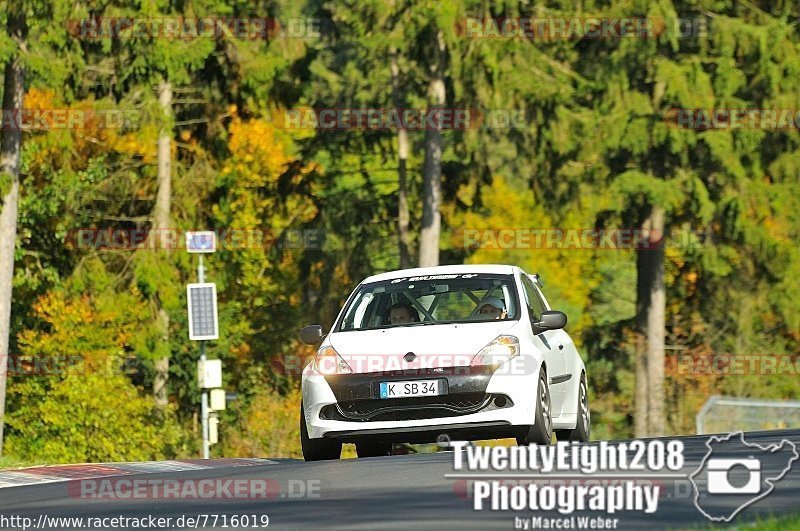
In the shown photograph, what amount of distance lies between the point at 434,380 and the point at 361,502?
350 cm

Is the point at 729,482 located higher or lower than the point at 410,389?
lower

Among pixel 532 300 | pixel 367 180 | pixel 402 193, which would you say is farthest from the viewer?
pixel 367 180

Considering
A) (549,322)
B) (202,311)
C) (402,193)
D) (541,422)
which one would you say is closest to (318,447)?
(541,422)

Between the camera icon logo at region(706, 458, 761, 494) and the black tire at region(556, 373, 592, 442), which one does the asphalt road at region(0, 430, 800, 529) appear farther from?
the black tire at region(556, 373, 592, 442)

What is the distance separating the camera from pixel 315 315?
1844 inches

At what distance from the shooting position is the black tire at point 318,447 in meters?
15.1

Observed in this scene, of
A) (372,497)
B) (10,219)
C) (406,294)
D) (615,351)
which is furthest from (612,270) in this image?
(372,497)

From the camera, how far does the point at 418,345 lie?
48.4ft

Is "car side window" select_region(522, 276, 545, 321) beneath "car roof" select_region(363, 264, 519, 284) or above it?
beneath

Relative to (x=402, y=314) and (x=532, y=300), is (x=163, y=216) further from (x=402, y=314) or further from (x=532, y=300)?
(x=402, y=314)

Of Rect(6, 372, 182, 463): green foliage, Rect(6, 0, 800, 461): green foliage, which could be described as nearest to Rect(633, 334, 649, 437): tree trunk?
Rect(6, 0, 800, 461): green foliage

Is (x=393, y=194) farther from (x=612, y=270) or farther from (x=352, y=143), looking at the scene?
(x=612, y=270)

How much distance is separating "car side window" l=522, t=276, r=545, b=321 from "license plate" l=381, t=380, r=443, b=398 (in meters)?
1.47

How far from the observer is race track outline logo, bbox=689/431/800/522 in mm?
10359
